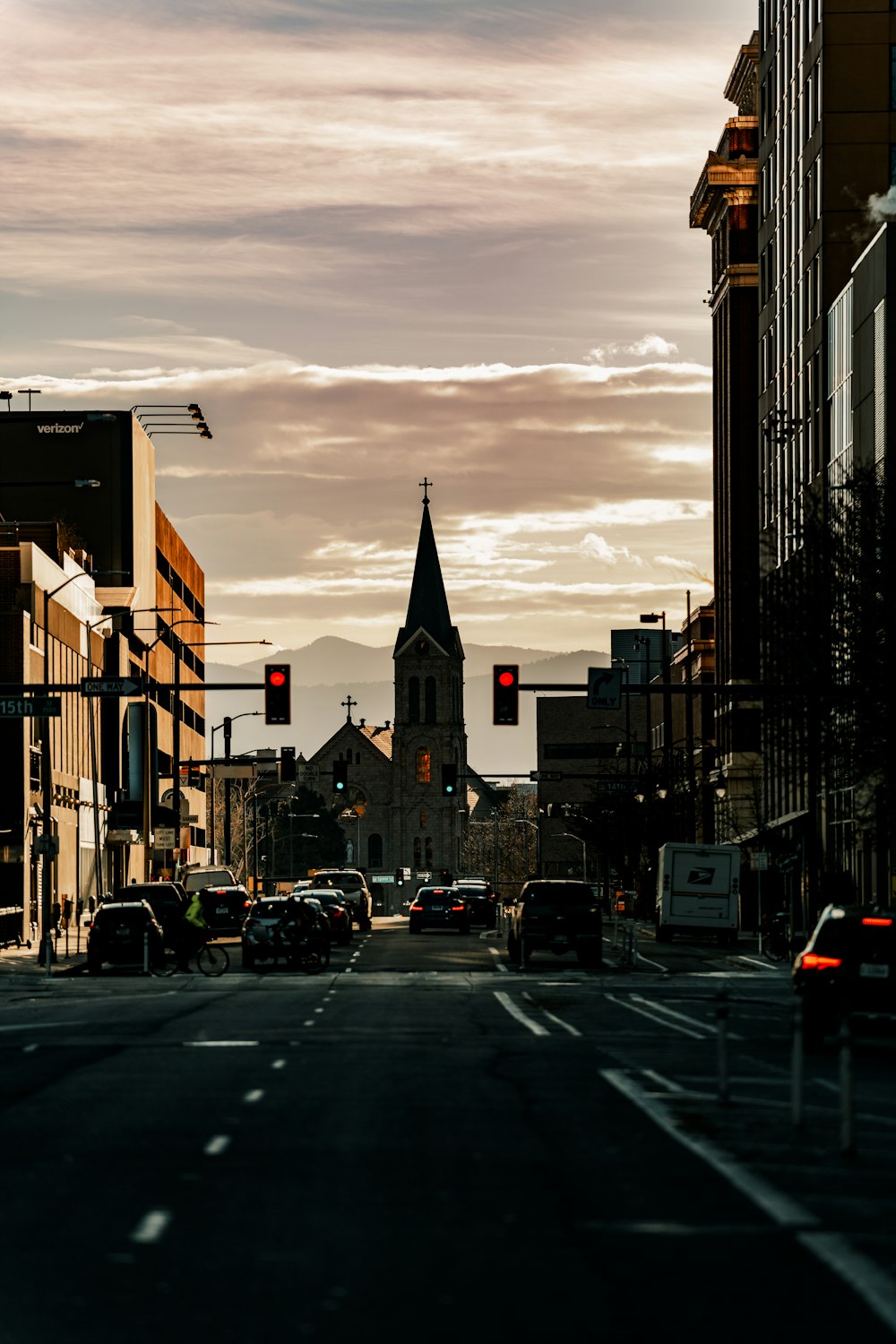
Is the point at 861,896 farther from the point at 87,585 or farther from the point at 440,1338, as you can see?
the point at 440,1338

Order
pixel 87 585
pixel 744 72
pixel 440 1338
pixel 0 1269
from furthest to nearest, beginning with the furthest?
pixel 744 72 → pixel 87 585 → pixel 0 1269 → pixel 440 1338

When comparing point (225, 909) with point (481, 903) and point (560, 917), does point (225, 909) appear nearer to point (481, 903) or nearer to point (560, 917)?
point (481, 903)

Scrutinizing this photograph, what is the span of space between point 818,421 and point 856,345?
9840 mm

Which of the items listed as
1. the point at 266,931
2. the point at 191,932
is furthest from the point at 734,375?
the point at 266,931

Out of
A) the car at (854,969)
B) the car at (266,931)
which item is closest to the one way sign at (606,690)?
the car at (266,931)

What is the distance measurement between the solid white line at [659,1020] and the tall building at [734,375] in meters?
62.2

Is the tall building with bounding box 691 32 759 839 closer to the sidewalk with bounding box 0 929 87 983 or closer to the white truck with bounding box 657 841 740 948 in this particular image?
the white truck with bounding box 657 841 740 948

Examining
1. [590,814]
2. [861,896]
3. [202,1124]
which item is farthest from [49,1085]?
[590,814]

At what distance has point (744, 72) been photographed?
106 meters

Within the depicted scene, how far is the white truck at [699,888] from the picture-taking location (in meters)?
64.8

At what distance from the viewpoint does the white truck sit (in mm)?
64750

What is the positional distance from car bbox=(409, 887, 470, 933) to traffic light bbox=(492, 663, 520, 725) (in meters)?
36.5

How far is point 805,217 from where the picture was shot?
271 feet

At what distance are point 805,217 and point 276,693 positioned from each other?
47.4m
